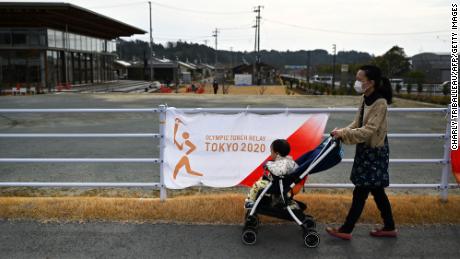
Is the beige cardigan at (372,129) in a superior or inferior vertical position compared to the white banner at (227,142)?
superior

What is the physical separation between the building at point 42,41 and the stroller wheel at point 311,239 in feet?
125

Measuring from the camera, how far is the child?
162 inches

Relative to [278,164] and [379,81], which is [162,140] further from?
[379,81]

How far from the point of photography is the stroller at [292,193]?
4.08 metres

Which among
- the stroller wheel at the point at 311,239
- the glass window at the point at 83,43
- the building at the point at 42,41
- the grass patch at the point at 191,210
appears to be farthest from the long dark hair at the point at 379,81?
the glass window at the point at 83,43

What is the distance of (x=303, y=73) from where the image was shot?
128500mm

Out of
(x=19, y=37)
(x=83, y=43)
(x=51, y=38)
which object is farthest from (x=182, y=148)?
(x=83, y=43)

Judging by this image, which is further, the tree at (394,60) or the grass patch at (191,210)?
the tree at (394,60)

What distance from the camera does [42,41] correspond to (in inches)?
1652

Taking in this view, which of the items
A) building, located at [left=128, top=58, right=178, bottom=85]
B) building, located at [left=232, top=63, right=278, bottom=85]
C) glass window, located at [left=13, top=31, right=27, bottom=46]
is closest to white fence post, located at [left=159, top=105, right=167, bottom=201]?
glass window, located at [left=13, top=31, right=27, bottom=46]

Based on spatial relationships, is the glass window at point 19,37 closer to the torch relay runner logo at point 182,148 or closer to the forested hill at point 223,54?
the torch relay runner logo at point 182,148

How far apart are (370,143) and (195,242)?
1.96 meters

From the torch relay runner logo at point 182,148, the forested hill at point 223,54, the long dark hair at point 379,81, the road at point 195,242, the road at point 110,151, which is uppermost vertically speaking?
the forested hill at point 223,54

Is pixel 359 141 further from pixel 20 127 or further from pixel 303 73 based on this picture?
pixel 303 73
